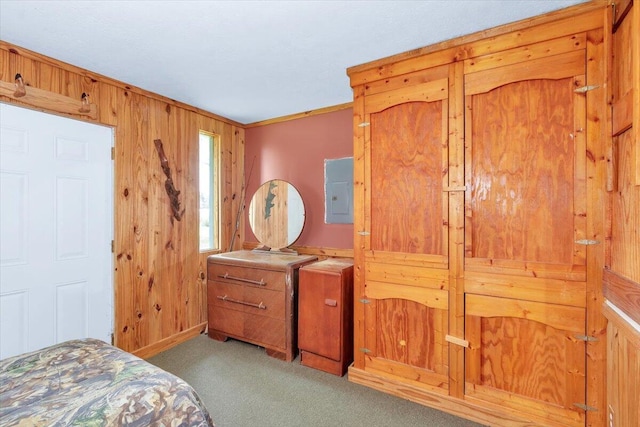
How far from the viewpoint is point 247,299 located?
2939 millimetres

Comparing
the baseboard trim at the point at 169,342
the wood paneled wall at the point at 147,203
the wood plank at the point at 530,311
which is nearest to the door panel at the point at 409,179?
the wood plank at the point at 530,311

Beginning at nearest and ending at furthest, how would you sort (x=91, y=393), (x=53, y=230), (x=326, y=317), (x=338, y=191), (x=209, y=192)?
1. (x=91, y=393)
2. (x=53, y=230)
3. (x=326, y=317)
4. (x=338, y=191)
5. (x=209, y=192)

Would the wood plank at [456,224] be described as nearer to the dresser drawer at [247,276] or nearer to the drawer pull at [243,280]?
the dresser drawer at [247,276]

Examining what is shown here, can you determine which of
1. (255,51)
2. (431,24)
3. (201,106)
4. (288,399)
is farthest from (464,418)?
(201,106)

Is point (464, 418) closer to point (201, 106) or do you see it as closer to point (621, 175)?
point (621, 175)

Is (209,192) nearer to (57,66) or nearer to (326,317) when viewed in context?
(57,66)

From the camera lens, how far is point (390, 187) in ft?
7.47

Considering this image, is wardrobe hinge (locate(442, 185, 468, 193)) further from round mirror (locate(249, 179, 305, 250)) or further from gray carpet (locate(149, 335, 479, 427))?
round mirror (locate(249, 179, 305, 250))

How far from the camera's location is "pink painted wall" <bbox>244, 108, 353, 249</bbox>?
3.19 metres

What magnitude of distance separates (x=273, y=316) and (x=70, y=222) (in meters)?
1.84

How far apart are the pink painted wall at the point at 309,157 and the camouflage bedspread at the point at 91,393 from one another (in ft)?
7.08

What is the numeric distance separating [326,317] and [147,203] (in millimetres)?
2002

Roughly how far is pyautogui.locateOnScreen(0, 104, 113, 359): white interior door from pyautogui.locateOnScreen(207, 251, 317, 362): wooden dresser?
0.93 metres

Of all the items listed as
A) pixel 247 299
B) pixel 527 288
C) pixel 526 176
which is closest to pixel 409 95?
pixel 526 176
